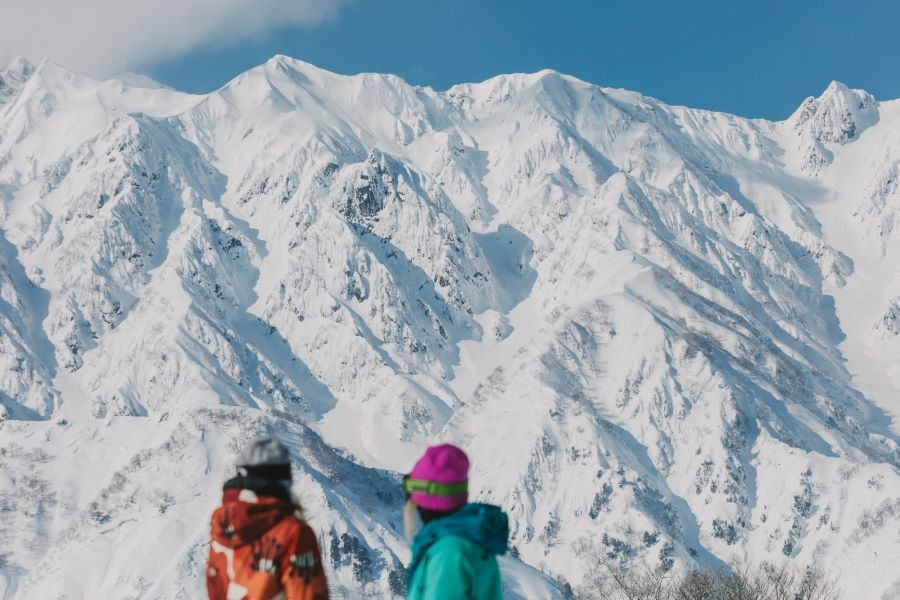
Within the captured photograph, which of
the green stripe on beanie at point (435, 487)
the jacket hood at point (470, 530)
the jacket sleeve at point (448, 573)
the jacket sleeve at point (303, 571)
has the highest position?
the green stripe on beanie at point (435, 487)

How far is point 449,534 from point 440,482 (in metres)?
0.49

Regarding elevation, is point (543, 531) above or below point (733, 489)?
below

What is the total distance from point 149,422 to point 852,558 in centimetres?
13212

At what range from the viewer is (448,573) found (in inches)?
257

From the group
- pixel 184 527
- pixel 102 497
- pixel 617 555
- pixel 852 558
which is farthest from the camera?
pixel 617 555

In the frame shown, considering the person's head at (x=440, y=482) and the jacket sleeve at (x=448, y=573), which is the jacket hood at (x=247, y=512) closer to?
the person's head at (x=440, y=482)

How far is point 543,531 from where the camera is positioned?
18262cm

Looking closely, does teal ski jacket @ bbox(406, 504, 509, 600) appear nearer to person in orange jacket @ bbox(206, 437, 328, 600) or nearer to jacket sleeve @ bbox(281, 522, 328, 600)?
jacket sleeve @ bbox(281, 522, 328, 600)

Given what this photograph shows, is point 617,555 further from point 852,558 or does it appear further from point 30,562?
point 30,562

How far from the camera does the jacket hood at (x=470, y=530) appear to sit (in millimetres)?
6754

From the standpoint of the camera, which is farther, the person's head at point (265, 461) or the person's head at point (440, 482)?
the person's head at point (265, 461)

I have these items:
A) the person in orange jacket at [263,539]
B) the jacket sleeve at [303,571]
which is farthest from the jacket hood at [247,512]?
the jacket sleeve at [303,571]

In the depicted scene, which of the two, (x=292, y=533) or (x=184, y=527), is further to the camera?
(x=184, y=527)

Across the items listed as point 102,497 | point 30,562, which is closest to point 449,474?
point 102,497
